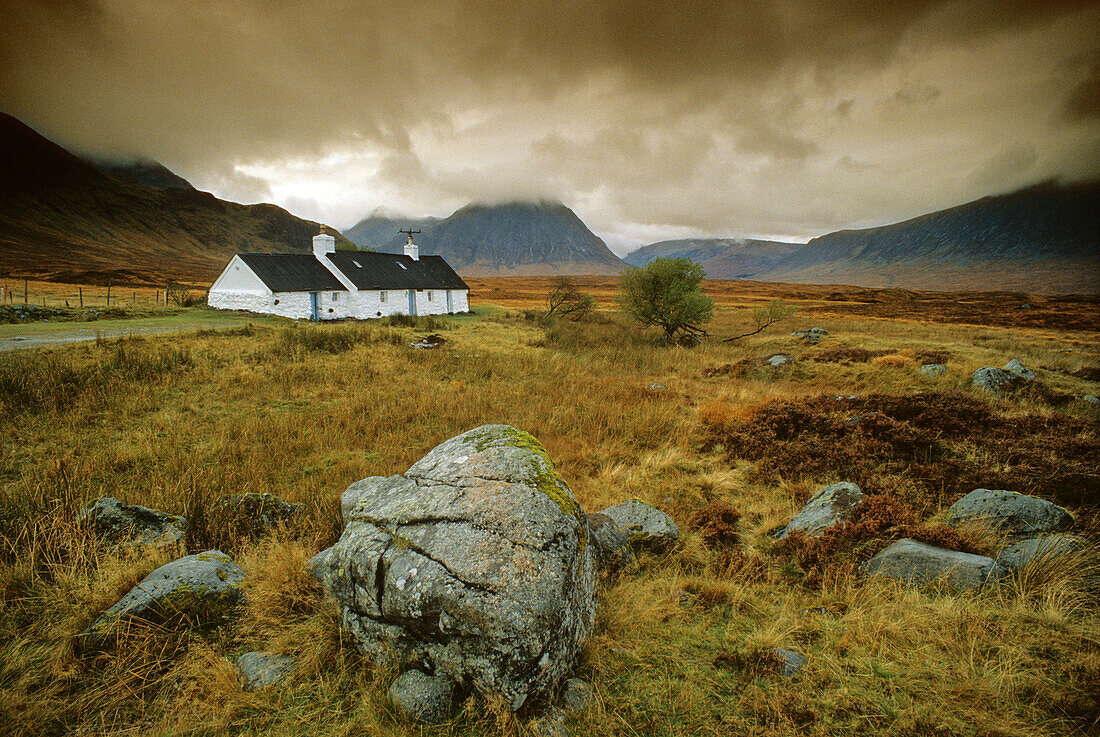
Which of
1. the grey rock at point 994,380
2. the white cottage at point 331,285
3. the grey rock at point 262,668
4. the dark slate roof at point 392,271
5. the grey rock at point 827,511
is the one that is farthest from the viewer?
Answer: the dark slate roof at point 392,271

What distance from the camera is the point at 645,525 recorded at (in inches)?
237

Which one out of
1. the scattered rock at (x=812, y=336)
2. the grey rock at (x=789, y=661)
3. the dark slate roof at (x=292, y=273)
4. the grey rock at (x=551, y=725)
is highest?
the dark slate roof at (x=292, y=273)

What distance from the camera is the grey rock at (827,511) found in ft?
19.0

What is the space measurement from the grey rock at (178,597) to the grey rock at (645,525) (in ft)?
14.5

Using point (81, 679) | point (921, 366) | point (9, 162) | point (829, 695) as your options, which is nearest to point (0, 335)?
point (81, 679)

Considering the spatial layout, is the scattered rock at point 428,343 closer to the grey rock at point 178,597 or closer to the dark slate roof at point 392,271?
the dark slate roof at point 392,271

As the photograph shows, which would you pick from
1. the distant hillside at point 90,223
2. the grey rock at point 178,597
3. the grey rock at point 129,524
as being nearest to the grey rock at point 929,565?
the grey rock at point 178,597

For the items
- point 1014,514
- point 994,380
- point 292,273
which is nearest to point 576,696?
point 1014,514

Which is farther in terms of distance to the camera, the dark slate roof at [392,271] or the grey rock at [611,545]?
the dark slate roof at [392,271]

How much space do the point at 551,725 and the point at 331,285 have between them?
37.6 meters

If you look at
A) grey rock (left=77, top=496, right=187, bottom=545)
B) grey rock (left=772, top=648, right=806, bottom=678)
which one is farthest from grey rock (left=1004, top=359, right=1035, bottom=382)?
grey rock (left=77, top=496, right=187, bottom=545)

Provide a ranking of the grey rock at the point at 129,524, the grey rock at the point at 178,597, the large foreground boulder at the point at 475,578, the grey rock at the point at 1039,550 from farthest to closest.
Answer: the grey rock at the point at 129,524, the grey rock at the point at 1039,550, the grey rock at the point at 178,597, the large foreground boulder at the point at 475,578

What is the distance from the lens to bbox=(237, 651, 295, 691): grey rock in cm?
357

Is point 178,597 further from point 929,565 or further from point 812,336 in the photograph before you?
point 812,336
